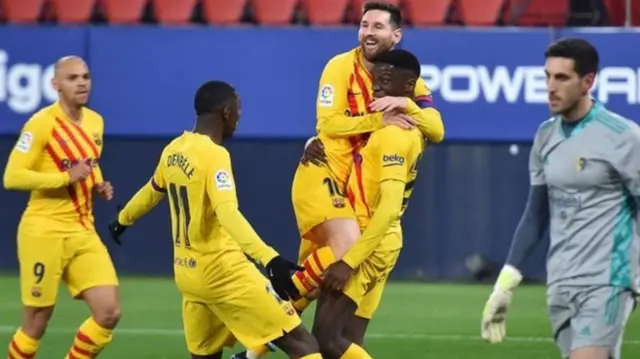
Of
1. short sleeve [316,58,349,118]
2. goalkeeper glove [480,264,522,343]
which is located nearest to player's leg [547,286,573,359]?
goalkeeper glove [480,264,522,343]

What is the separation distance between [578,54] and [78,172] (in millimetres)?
3693

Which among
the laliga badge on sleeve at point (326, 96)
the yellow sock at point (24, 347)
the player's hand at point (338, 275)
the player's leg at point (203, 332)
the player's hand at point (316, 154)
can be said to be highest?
the laliga badge on sleeve at point (326, 96)

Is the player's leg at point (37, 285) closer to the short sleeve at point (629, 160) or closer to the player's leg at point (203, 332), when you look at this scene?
the player's leg at point (203, 332)

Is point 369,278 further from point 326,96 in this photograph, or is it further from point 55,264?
point 55,264

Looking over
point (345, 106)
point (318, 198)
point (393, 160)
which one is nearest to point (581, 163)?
point (393, 160)

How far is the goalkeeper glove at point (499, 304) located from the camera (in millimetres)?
6582

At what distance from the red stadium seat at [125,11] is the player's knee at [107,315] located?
730 cm

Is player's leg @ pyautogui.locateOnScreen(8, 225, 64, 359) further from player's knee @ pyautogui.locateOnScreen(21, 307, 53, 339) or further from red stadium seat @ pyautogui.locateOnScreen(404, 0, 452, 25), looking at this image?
red stadium seat @ pyautogui.locateOnScreen(404, 0, 452, 25)

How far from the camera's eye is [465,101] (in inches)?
599

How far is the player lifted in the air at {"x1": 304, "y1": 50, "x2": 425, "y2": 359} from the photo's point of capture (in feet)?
25.5

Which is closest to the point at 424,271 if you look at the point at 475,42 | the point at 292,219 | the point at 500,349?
the point at 292,219

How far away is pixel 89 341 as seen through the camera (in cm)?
895

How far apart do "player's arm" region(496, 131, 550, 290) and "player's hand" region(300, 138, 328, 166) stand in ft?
6.95

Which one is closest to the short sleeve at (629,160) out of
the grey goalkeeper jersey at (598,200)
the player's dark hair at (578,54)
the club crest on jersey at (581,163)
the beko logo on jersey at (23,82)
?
the grey goalkeeper jersey at (598,200)
